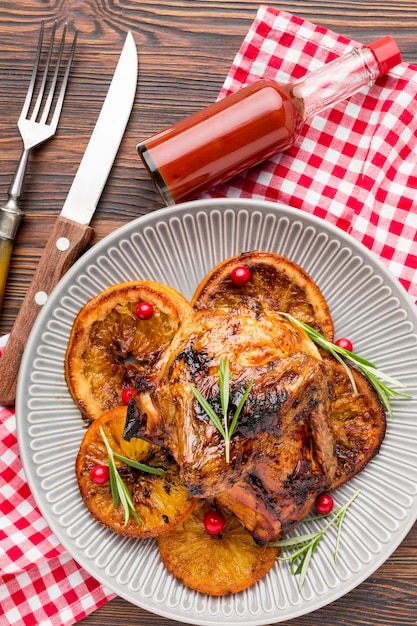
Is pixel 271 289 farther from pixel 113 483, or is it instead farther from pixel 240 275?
pixel 113 483

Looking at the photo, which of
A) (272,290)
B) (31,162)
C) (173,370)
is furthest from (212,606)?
(31,162)

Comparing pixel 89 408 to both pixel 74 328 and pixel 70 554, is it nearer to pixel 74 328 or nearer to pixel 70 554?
pixel 74 328

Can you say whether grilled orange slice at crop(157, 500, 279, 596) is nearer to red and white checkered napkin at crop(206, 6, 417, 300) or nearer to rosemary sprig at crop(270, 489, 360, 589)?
rosemary sprig at crop(270, 489, 360, 589)

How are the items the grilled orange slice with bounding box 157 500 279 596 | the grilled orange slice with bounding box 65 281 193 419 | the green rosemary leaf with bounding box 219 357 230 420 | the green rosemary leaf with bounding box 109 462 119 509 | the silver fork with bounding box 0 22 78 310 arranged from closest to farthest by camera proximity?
the green rosemary leaf with bounding box 219 357 230 420 → the green rosemary leaf with bounding box 109 462 119 509 → the grilled orange slice with bounding box 65 281 193 419 → the grilled orange slice with bounding box 157 500 279 596 → the silver fork with bounding box 0 22 78 310

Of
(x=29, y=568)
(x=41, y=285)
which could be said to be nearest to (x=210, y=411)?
(x=41, y=285)

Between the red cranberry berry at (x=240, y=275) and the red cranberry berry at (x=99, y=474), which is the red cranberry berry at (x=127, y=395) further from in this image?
the red cranberry berry at (x=240, y=275)

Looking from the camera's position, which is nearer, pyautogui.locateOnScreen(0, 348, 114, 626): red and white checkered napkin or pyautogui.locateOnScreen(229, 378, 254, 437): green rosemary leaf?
pyautogui.locateOnScreen(229, 378, 254, 437): green rosemary leaf

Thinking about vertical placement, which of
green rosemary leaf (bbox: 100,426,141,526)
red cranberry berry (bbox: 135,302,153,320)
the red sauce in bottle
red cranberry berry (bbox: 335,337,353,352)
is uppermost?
the red sauce in bottle

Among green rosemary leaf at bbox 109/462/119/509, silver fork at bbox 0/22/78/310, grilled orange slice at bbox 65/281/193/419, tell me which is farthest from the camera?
silver fork at bbox 0/22/78/310

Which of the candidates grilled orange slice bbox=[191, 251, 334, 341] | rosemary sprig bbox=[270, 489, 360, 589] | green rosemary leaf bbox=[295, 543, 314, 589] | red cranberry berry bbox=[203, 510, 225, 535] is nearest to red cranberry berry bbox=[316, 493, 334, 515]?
rosemary sprig bbox=[270, 489, 360, 589]
